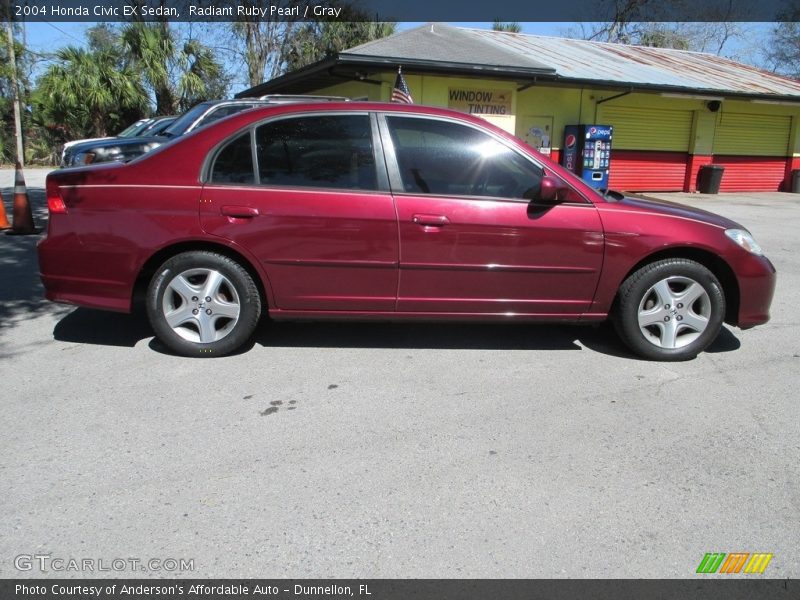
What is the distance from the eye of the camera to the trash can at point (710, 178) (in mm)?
19141

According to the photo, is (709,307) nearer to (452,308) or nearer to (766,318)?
(766,318)

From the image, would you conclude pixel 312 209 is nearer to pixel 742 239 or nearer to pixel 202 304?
pixel 202 304

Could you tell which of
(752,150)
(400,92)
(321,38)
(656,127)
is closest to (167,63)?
(321,38)

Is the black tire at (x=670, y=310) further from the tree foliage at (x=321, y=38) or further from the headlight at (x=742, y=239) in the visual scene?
the tree foliage at (x=321, y=38)

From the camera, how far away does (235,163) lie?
4.23m

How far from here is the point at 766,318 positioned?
457 cm

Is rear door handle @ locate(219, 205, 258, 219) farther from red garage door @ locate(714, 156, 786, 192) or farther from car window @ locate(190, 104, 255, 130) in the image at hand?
red garage door @ locate(714, 156, 786, 192)

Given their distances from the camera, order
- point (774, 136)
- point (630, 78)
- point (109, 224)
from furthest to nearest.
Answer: point (774, 136)
point (630, 78)
point (109, 224)

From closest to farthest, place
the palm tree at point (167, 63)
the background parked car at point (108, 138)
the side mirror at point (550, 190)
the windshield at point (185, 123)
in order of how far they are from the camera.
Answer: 1. the side mirror at point (550, 190)
2. the windshield at point (185, 123)
3. the background parked car at point (108, 138)
4. the palm tree at point (167, 63)

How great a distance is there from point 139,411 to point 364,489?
1.48m

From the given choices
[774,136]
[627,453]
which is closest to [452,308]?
[627,453]

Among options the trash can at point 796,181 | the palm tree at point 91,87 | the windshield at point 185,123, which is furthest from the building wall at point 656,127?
the palm tree at point 91,87

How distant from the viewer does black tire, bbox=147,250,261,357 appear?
13.8ft

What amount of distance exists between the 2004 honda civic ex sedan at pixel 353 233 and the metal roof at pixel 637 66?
12.7 meters
